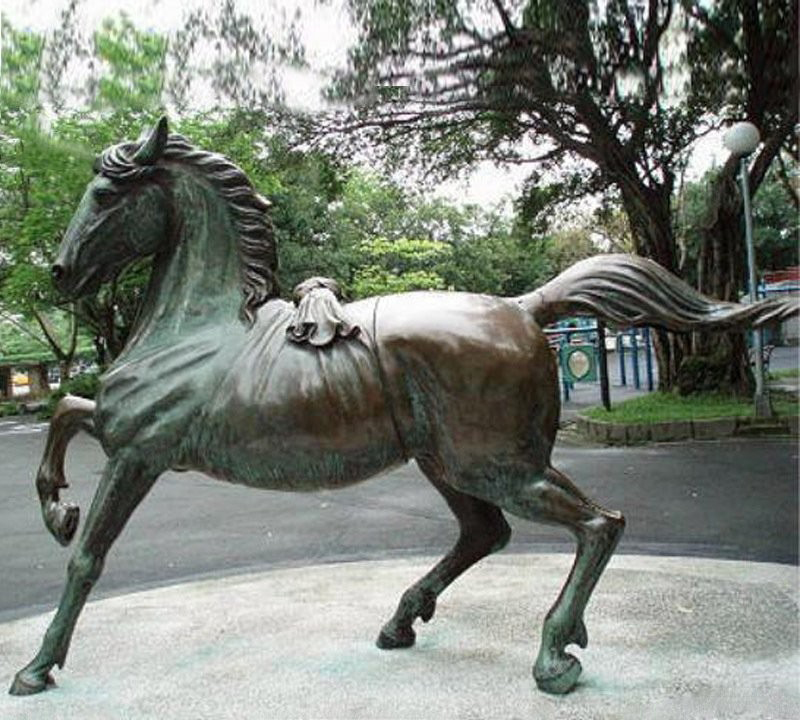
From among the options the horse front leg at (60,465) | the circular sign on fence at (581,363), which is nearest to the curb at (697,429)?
the circular sign on fence at (581,363)

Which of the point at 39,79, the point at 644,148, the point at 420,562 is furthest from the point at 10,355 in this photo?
the point at 420,562

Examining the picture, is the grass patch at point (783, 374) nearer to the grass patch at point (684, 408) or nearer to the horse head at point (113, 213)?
Result: the grass patch at point (684, 408)

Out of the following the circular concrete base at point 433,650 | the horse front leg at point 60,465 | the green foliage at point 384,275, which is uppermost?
the green foliage at point 384,275

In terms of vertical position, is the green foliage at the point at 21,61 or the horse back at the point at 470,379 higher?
the green foliage at the point at 21,61

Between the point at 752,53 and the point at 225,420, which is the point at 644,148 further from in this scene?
the point at 225,420

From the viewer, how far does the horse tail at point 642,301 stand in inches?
121

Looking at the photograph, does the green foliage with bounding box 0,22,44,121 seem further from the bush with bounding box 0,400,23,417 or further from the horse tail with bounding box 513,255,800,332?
the bush with bounding box 0,400,23,417

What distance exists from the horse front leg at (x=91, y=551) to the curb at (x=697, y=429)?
28.5 ft

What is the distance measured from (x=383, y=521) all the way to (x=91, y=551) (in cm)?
413

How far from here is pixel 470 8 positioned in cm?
1060

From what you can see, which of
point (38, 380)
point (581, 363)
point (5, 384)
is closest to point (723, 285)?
point (581, 363)

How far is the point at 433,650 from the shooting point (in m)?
3.41

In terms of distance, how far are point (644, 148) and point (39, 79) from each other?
901 cm

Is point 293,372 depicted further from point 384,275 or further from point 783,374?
point 384,275
